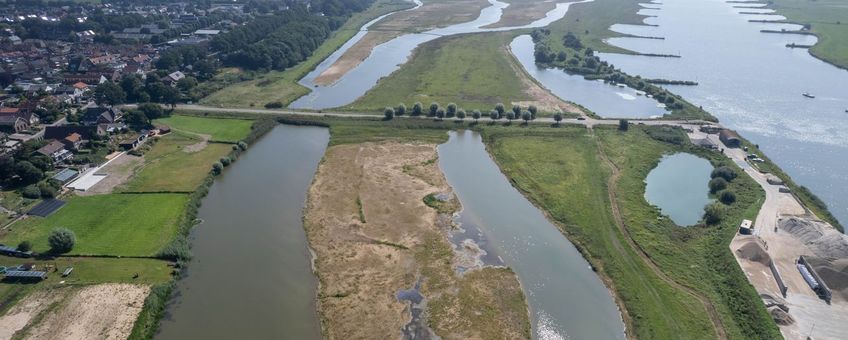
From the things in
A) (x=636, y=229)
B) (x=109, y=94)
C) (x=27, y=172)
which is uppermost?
(x=109, y=94)

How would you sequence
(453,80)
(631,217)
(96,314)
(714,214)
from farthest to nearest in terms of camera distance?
(453,80), (631,217), (714,214), (96,314)

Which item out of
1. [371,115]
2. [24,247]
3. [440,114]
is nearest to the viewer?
[24,247]

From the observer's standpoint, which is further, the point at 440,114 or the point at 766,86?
the point at 766,86

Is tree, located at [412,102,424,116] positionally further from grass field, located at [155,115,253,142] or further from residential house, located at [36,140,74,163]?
residential house, located at [36,140,74,163]

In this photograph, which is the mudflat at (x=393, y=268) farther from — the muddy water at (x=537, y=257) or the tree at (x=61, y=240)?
the tree at (x=61, y=240)

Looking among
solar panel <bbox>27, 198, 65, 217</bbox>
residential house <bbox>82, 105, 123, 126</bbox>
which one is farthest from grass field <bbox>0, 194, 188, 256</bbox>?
residential house <bbox>82, 105, 123, 126</bbox>

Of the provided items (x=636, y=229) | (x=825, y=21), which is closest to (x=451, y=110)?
(x=636, y=229)

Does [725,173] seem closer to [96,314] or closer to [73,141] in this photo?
[96,314]

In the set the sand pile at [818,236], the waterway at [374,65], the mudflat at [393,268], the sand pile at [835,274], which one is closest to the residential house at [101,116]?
the waterway at [374,65]
